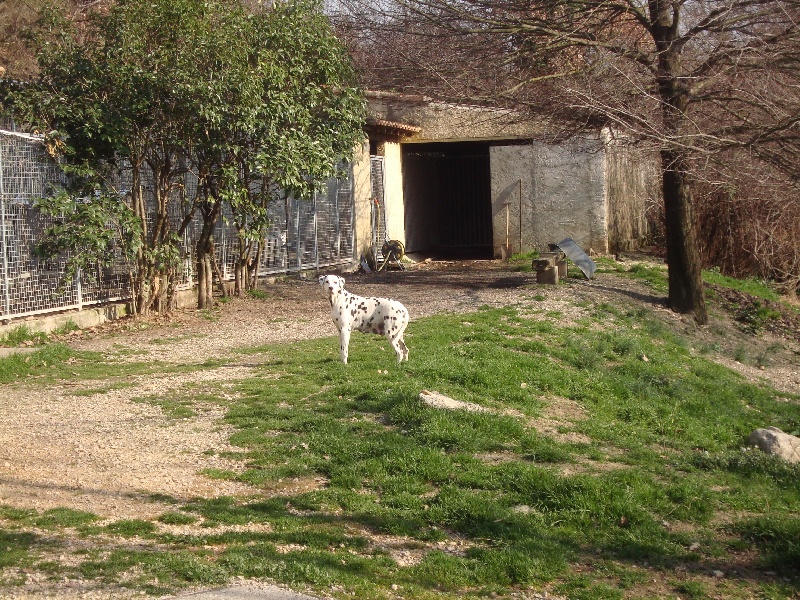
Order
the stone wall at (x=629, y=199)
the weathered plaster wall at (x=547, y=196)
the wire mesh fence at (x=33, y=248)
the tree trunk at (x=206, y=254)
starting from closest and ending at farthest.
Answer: the wire mesh fence at (x=33, y=248) < the tree trunk at (x=206, y=254) < the weathered plaster wall at (x=547, y=196) < the stone wall at (x=629, y=199)

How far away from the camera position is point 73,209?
13.0 metres

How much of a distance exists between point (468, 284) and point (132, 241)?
7.11 meters

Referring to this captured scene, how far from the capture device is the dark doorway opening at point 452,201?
2652cm

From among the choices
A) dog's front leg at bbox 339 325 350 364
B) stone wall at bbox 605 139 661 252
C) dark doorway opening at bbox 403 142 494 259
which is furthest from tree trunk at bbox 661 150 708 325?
dark doorway opening at bbox 403 142 494 259

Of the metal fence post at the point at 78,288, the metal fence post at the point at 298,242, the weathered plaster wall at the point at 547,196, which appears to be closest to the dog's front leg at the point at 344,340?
the metal fence post at the point at 78,288

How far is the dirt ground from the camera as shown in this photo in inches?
278

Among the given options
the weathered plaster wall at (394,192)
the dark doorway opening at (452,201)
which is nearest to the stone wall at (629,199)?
the dark doorway opening at (452,201)

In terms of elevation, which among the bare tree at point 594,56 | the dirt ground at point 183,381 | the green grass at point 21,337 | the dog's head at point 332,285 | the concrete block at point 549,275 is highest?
the bare tree at point 594,56

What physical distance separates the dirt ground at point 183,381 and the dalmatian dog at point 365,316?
42cm

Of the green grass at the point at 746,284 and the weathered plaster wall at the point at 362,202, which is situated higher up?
the weathered plaster wall at the point at 362,202

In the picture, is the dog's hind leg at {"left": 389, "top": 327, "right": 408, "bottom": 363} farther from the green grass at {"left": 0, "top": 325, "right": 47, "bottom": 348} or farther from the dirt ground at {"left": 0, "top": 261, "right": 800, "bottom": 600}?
the green grass at {"left": 0, "top": 325, "right": 47, "bottom": 348}

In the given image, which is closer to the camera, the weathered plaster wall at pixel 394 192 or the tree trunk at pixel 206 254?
the tree trunk at pixel 206 254

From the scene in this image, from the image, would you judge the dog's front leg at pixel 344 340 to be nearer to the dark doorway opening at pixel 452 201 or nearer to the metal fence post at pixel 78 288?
the metal fence post at pixel 78 288

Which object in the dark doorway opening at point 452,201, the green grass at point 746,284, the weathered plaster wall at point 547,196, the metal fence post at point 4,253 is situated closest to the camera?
the metal fence post at point 4,253
